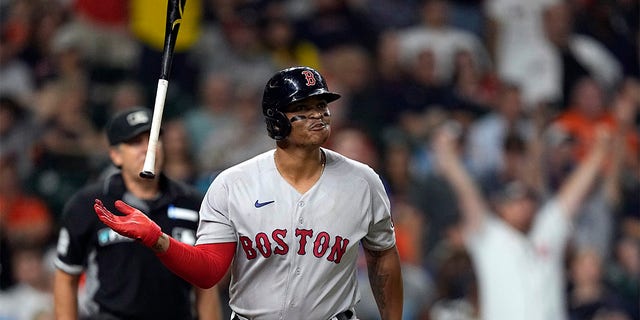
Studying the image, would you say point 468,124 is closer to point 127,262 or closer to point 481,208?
point 481,208

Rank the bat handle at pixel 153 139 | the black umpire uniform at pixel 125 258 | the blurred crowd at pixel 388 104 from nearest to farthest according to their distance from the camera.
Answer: the bat handle at pixel 153 139, the black umpire uniform at pixel 125 258, the blurred crowd at pixel 388 104

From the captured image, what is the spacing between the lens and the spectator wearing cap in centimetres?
920

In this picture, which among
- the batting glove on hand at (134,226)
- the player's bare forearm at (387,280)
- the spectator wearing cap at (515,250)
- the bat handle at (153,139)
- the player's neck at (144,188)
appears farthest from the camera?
the spectator wearing cap at (515,250)

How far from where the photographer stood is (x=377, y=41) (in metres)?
12.2

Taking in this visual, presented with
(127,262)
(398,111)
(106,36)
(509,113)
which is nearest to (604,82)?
(509,113)

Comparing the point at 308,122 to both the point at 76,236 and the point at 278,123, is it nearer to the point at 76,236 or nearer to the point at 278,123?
the point at 278,123

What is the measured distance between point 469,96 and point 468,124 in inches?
18.7

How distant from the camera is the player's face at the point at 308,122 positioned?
5.04m

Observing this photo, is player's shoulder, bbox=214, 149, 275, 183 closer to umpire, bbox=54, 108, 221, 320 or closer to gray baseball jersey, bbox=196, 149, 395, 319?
gray baseball jersey, bbox=196, 149, 395, 319

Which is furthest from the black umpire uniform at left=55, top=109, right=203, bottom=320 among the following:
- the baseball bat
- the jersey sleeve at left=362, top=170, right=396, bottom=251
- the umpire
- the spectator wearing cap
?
the spectator wearing cap

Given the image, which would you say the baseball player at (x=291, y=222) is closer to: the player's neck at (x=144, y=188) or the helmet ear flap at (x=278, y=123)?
the helmet ear flap at (x=278, y=123)

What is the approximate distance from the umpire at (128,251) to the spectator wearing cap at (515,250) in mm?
3570

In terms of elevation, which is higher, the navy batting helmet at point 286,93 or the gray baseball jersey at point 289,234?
the navy batting helmet at point 286,93

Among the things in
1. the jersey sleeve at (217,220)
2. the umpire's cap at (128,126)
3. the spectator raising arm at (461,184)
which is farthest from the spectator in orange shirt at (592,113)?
the jersey sleeve at (217,220)
